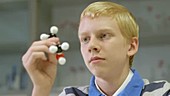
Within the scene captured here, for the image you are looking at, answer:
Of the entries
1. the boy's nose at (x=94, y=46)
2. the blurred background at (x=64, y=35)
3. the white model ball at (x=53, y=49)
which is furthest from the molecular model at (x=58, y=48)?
the blurred background at (x=64, y=35)

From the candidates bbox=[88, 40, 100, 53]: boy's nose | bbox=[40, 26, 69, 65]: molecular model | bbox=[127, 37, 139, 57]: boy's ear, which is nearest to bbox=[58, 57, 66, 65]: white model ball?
bbox=[40, 26, 69, 65]: molecular model

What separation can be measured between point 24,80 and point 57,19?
17.5 inches

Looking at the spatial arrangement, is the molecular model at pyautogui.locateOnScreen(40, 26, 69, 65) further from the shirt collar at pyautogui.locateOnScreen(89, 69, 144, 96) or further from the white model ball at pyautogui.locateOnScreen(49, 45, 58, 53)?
the shirt collar at pyautogui.locateOnScreen(89, 69, 144, 96)

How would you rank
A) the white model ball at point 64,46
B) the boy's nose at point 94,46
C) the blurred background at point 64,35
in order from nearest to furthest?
1. the white model ball at point 64,46
2. the boy's nose at point 94,46
3. the blurred background at point 64,35

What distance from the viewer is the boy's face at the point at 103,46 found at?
2.97ft

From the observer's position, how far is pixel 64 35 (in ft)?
7.66

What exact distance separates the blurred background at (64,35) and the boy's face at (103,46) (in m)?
1.19

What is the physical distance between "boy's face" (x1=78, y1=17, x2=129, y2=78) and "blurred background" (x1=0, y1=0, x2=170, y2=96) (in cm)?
119

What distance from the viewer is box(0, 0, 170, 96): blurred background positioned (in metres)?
2.20

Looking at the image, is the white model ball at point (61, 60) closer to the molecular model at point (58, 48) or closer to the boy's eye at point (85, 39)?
the molecular model at point (58, 48)

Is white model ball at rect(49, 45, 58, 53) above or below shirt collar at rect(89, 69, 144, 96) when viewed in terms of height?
above

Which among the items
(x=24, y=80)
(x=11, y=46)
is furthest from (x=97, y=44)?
(x=11, y=46)

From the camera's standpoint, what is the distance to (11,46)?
243 cm

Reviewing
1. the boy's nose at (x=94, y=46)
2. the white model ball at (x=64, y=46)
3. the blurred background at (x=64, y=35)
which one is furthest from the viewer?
the blurred background at (x=64, y=35)
